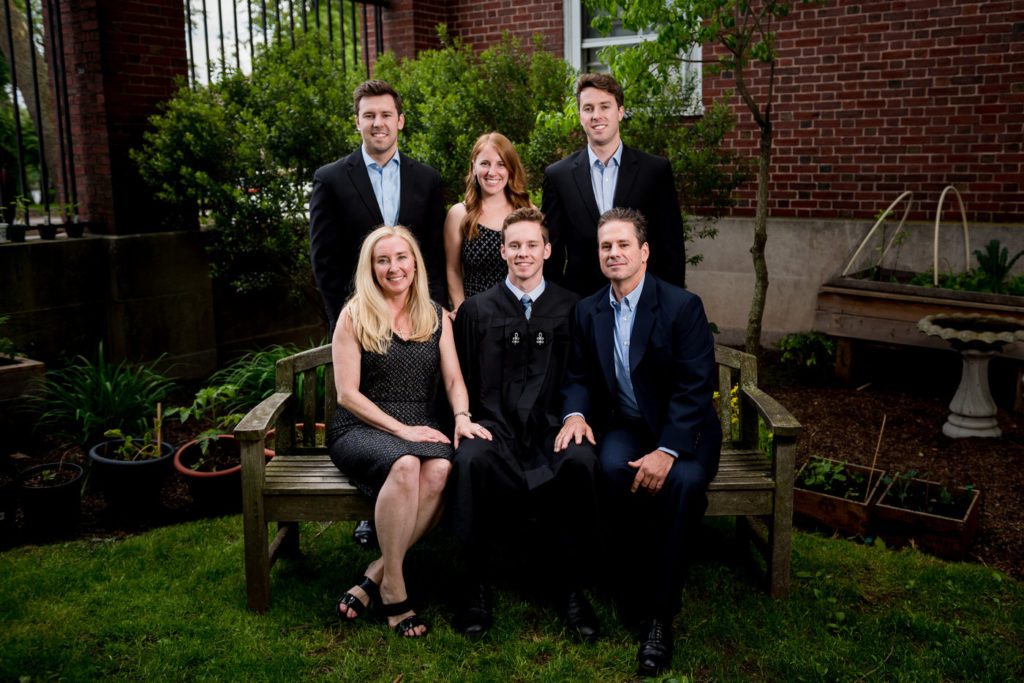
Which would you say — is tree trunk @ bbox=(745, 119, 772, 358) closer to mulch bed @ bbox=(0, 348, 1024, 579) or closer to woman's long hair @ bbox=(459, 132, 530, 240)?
mulch bed @ bbox=(0, 348, 1024, 579)

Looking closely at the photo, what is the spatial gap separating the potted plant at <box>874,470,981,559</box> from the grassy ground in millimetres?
137

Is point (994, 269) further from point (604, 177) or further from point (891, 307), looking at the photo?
point (604, 177)

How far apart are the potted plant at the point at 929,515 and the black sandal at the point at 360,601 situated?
2570mm

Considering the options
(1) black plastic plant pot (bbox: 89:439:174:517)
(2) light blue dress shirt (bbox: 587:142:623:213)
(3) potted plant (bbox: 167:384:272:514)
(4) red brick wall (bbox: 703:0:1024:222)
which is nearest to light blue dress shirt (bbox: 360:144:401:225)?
(2) light blue dress shirt (bbox: 587:142:623:213)

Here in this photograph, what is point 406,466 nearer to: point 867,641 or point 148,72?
point 867,641

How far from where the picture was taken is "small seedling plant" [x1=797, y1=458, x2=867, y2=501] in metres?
4.86

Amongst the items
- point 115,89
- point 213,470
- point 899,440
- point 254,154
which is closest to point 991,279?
point 899,440

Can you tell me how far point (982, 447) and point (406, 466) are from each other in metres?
4.14

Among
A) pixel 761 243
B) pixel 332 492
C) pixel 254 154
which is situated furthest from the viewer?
pixel 254 154

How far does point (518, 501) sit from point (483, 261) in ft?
4.28

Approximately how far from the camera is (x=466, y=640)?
366cm

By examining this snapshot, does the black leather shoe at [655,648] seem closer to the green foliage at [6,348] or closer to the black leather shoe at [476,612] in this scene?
the black leather shoe at [476,612]

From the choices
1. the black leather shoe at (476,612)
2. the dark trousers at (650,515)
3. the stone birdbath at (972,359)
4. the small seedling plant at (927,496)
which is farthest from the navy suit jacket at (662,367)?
the stone birdbath at (972,359)

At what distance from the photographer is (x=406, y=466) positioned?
369 centimetres
